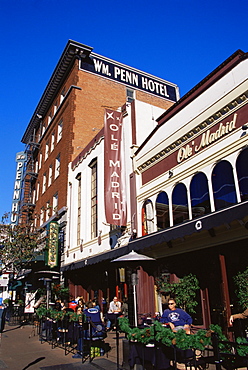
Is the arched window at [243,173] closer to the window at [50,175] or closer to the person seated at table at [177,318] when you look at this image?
the person seated at table at [177,318]

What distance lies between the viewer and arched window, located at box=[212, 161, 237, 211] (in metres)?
9.95

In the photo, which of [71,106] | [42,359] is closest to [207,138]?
[42,359]

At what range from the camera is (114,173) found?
15.3 metres

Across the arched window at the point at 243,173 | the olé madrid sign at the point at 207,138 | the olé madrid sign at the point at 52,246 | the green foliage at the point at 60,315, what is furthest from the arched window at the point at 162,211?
the olé madrid sign at the point at 52,246

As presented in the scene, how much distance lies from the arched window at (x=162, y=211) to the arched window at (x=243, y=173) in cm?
376

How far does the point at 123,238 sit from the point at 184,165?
15.6 feet

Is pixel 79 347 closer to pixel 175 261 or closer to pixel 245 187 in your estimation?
pixel 175 261

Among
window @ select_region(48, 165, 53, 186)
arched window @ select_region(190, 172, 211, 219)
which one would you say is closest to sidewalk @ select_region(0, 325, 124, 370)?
arched window @ select_region(190, 172, 211, 219)

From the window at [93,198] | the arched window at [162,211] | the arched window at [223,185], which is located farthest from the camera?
the window at [93,198]

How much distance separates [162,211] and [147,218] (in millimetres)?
796

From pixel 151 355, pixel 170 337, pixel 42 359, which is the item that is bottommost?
pixel 42 359

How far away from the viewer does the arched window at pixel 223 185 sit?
9.95 metres

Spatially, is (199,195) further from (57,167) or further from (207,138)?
(57,167)

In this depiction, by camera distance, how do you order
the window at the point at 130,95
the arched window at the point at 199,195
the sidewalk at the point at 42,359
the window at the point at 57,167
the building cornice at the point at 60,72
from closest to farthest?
the sidewalk at the point at 42,359 < the arched window at the point at 199,195 < the window at the point at 57,167 < the building cornice at the point at 60,72 < the window at the point at 130,95
